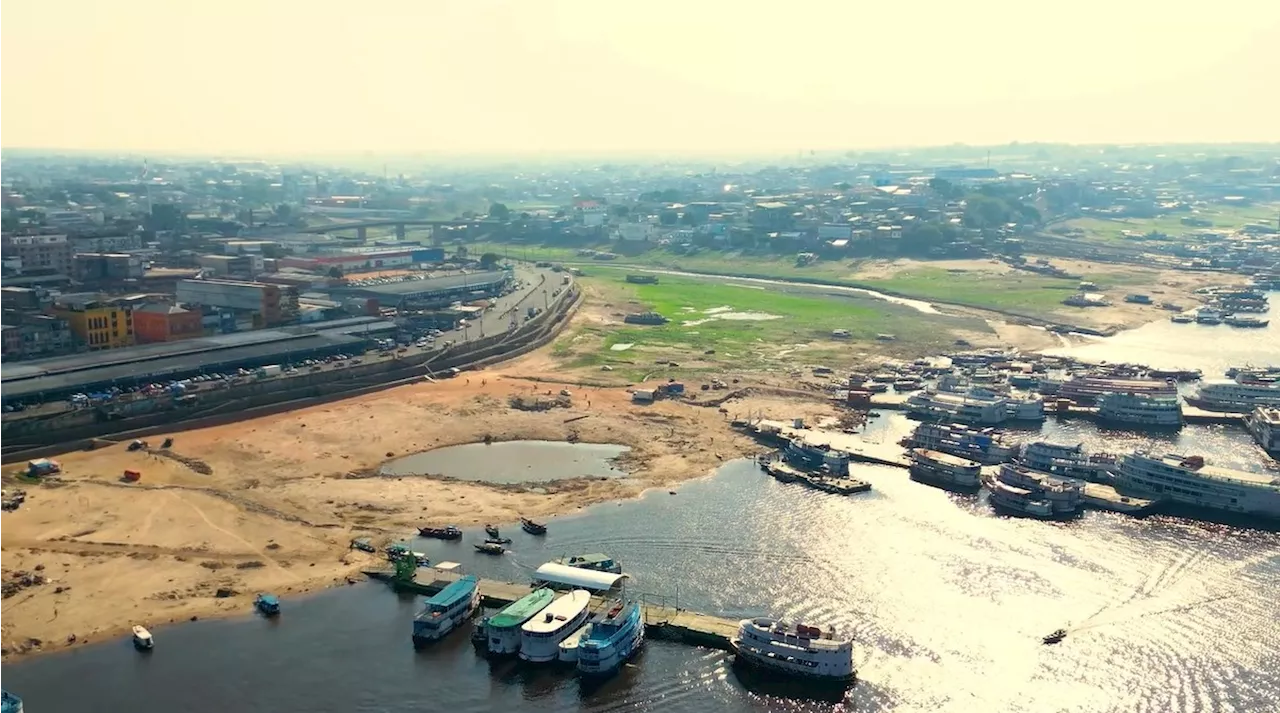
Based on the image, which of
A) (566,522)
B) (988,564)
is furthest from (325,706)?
(988,564)

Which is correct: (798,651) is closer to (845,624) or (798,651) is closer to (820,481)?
(845,624)

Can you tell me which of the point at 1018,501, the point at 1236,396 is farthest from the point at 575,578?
the point at 1236,396

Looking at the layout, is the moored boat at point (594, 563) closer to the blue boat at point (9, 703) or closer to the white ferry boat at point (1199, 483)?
the blue boat at point (9, 703)

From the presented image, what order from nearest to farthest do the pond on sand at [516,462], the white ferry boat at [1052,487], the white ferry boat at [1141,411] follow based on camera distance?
Result: 1. the white ferry boat at [1052,487]
2. the pond on sand at [516,462]
3. the white ferry boat at [1141,411]

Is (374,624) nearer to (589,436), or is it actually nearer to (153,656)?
(153,656)

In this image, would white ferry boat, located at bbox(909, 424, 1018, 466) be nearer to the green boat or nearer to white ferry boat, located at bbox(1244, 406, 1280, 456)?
white ferry boat, located at bbox(1244, 406, 1280, 456)

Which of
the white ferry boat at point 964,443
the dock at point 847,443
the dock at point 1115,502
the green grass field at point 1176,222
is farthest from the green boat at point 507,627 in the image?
the green grass field at point 1176,222

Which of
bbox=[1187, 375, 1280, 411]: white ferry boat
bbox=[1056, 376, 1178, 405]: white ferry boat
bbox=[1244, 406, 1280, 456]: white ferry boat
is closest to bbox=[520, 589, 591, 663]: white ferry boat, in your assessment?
bbox=[1244, 406, 1280, 456]: white ferry boat
